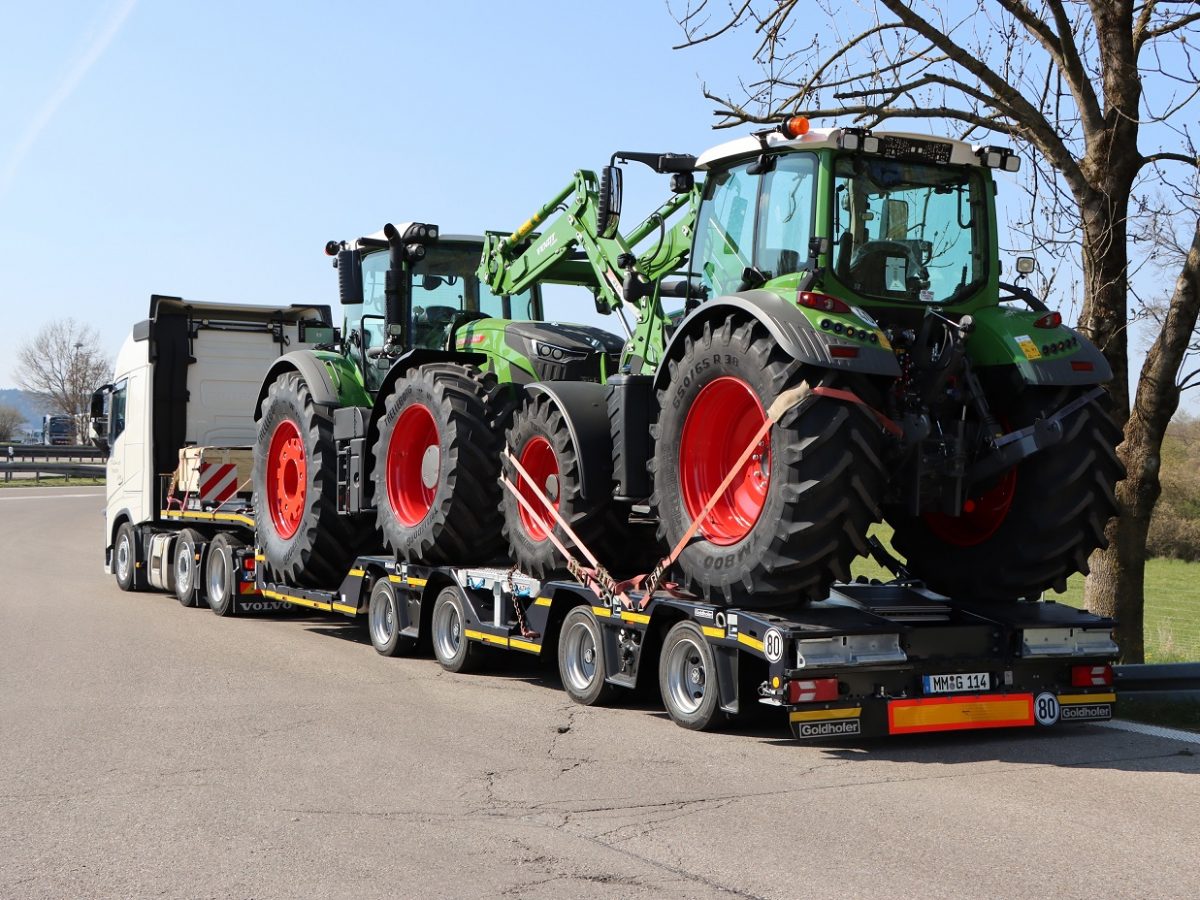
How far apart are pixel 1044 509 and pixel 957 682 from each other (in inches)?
50.5

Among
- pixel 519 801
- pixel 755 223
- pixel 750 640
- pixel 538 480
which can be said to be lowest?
pixel 519 801

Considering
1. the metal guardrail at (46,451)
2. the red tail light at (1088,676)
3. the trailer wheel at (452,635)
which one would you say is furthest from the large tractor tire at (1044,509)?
the metal guardrail at (46,451)

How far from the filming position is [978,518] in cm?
980

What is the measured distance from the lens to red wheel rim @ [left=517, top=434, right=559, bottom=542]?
434 inches

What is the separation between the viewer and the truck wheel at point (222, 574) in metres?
16.2

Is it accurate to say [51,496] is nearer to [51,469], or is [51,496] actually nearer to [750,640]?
[51,469]

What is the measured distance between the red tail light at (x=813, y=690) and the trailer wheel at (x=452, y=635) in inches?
160

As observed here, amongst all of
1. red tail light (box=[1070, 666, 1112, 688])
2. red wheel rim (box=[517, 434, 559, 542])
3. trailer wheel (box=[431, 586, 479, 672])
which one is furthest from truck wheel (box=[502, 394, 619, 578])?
red tail light (box=[1070, 666, 1112, 688])

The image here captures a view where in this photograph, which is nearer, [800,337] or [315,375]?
A: [800,337]

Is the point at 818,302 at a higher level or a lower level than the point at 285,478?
higher

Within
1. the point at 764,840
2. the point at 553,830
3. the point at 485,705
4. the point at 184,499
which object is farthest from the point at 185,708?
the point at 184,499

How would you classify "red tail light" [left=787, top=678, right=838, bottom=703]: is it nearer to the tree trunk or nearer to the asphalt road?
the asphalt road

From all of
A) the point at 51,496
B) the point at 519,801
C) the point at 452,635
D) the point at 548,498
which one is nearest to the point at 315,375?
the point at 452,635

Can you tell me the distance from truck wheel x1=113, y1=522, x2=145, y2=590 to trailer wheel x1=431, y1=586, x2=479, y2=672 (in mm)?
8308
